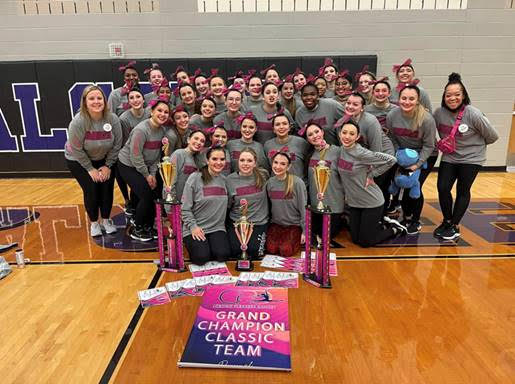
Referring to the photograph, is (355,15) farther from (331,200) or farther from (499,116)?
(331,200)

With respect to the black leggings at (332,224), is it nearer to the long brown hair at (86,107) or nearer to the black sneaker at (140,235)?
the black sneaker at (140,235)

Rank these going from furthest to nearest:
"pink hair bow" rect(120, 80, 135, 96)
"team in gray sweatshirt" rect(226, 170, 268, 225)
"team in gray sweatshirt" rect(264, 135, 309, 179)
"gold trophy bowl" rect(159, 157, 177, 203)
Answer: "pink hair bow" rect(120, 80, 135, 96)
"team in gray sweatshirt" rect(264, 135, 309, 179)
"team in gray sweatshirt" rect(226, 170, 268, 225)
"gold trophy bowl" rect(159, 157, 177, 203)

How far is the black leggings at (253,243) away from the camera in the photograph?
3.44m

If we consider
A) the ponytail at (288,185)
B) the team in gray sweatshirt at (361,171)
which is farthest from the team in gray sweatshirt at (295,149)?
the team in gray sweatshirt at (361,171)

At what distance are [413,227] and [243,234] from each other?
1.75m

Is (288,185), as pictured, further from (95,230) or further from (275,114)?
(95,230)

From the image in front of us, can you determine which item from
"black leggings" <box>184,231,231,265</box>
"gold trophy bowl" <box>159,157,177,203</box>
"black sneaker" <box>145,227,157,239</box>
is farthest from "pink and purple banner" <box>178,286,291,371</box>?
"black sneaker" <box>145,227,157,239</box>

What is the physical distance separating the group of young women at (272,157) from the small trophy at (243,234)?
0.11 m

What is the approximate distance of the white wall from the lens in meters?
6.12

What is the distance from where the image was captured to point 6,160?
6.52 metres

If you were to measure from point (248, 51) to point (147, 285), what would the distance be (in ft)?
14.1

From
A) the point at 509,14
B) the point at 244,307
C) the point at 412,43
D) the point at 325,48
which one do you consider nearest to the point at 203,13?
the point at 325,48

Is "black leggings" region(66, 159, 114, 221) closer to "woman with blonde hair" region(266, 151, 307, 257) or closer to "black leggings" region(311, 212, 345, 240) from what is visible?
"woman with blonde hair" region(266, 151, 307, 257)

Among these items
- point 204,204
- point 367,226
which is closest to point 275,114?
point 204,204
